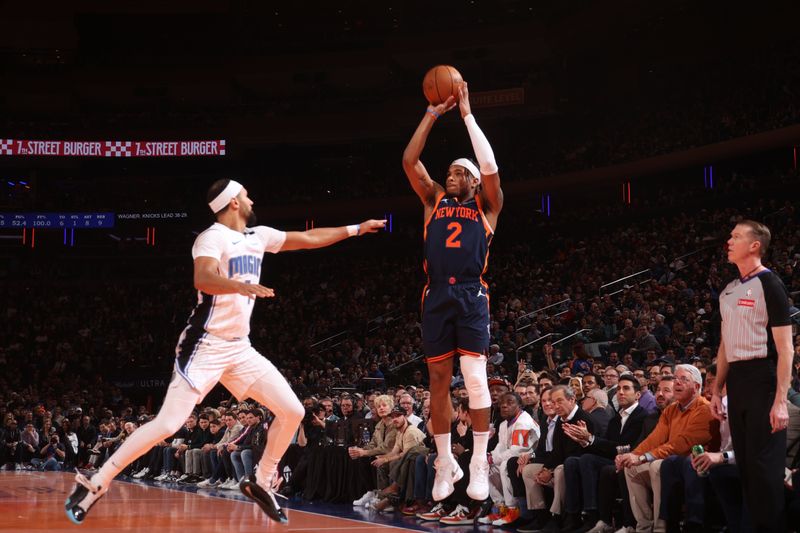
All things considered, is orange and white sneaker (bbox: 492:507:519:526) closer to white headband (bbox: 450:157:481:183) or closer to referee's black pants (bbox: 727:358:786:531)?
referee's black pants (bbox: 727:358:786:531)

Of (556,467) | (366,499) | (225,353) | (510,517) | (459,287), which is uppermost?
(459,287)

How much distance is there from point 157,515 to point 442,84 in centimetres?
561

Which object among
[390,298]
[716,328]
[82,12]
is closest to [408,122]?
[390,298]

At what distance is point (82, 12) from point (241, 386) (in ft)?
102

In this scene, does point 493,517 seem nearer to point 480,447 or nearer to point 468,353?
point 480,447

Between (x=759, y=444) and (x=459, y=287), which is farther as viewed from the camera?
(x=459, y=287)

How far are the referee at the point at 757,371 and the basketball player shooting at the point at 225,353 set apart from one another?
2.63 metres

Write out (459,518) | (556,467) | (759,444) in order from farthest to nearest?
1. (459,518)
2. (556,467)
3. (759,444)

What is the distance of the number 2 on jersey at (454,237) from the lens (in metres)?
6.40

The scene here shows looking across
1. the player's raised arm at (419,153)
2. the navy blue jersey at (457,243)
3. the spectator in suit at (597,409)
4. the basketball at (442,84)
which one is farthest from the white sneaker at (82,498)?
the spectator in suit at (597,409)

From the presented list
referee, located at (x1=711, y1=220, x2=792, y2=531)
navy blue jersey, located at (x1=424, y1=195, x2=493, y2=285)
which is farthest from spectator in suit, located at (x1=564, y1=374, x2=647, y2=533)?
navy blue jersey, located at (x1=424, y1=195, x2=493, y2=285)

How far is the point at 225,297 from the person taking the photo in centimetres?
611

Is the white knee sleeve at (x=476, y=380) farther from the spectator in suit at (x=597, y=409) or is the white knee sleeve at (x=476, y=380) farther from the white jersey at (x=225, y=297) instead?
the spectator in suit at (x=597, y=409)

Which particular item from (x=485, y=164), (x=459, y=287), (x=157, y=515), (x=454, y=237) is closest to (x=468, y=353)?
(x=459, y=287)
